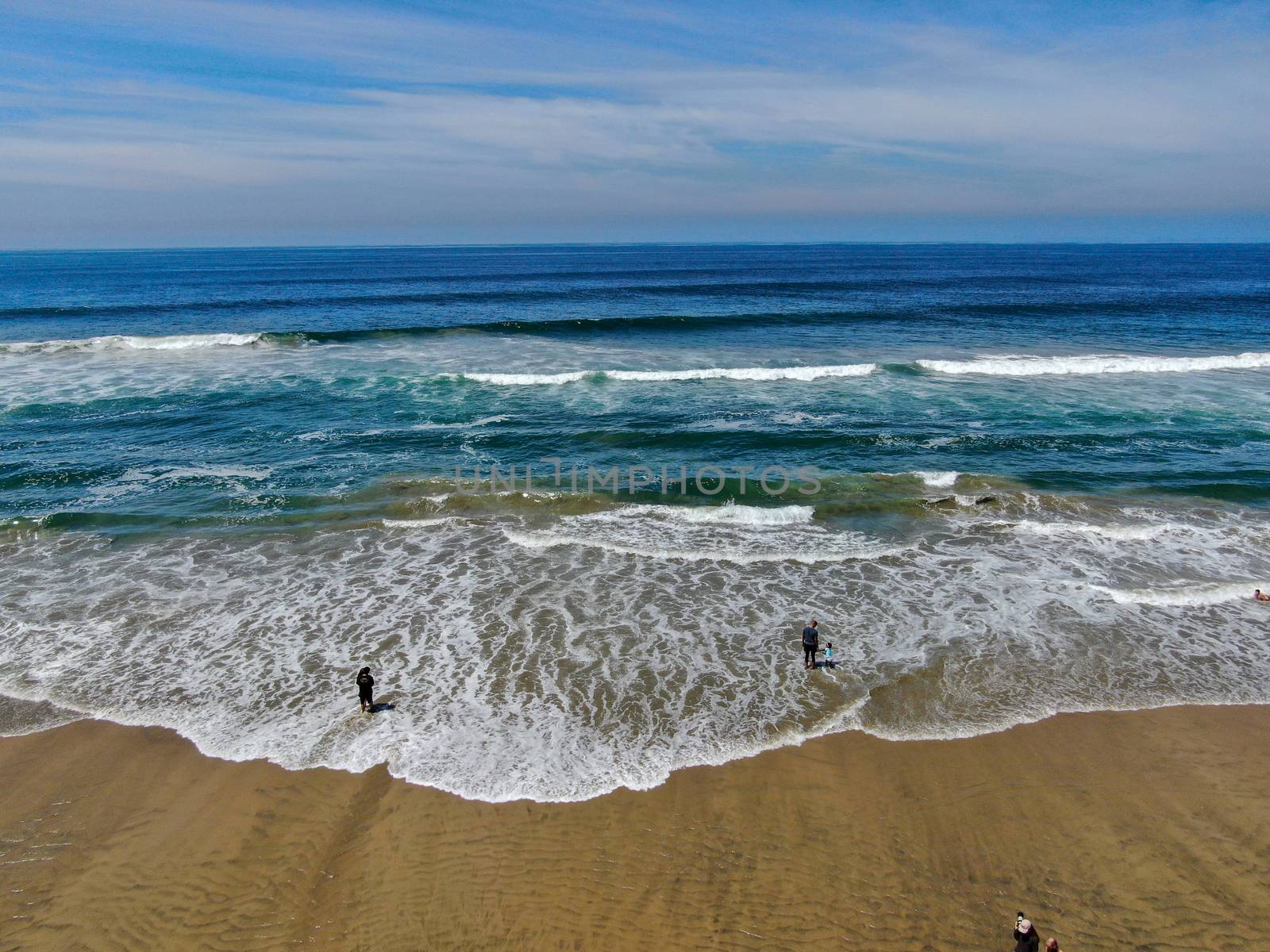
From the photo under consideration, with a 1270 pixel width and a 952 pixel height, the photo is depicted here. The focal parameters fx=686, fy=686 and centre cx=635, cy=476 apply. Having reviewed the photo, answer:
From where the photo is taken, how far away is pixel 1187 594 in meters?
15.7

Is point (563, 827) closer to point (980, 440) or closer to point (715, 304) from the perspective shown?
point (980, 440)

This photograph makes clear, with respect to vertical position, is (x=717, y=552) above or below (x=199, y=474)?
below

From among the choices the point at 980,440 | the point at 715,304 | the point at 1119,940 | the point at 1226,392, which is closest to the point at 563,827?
the point at 1119,940

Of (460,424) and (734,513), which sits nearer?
(734,513)

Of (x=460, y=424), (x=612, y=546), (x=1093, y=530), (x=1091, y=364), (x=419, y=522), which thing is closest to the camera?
(x=612, y=546)

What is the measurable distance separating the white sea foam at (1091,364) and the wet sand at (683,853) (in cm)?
2986

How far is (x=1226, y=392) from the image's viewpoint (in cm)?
3294

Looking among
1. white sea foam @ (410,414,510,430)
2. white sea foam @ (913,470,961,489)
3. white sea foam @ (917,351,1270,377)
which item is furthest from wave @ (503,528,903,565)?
white sea foam @ (917,351,1270,377)

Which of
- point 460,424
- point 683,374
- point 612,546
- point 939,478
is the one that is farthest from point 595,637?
point 683,374

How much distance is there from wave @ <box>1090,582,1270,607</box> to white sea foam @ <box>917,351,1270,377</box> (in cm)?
2316

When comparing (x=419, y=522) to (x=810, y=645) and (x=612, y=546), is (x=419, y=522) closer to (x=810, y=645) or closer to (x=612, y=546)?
(x=612, y=546)

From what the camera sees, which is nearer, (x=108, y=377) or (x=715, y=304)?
(x=108, y=377)

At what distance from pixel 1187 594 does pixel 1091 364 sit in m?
27.4

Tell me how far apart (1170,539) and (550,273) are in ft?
295
